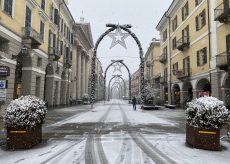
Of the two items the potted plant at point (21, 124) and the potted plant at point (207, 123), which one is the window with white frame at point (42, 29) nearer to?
the potted plant at point (21, 124)

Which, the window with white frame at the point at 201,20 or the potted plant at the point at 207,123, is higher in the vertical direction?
the window with white frame at the point at 201,20

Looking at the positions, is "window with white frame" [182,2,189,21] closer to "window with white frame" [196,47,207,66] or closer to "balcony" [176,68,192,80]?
"window with white frame" [196,47,207,66]

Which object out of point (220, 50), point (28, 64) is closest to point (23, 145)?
point (28, 64)

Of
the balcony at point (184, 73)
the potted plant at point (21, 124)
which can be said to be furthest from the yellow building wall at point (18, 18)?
the balcony at point (184, 73)

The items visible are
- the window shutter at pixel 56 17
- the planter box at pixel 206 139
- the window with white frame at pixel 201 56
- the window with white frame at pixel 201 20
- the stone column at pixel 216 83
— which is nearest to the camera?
the planter box at pixel 206 139

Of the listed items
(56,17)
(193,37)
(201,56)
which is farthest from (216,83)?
(56,17)

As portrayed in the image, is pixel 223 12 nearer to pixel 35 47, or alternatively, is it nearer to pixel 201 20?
pixel 201 20

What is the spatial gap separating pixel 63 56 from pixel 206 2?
73.7 ft

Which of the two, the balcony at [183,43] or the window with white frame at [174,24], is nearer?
the balcony at [183,43]

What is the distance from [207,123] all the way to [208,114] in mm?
289

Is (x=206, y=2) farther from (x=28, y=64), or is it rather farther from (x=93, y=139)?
(x=93, y=139)

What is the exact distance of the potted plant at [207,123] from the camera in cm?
762

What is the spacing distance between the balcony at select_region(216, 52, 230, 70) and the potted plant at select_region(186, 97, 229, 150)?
1306 cm

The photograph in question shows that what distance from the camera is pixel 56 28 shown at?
109 ft
